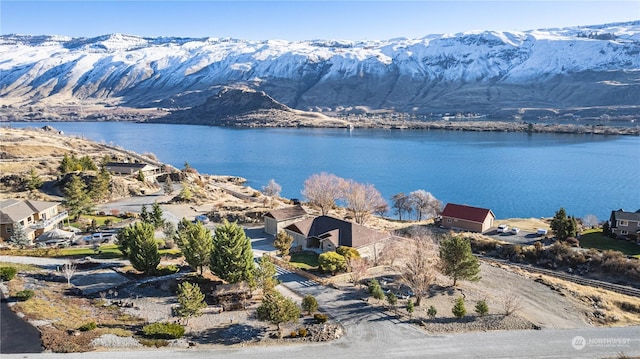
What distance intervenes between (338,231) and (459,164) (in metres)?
93.8

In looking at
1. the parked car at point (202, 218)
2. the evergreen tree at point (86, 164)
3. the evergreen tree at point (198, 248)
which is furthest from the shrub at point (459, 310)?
the evergreen tree at point (86, 164)

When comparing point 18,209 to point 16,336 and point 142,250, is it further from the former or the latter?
point 16,336

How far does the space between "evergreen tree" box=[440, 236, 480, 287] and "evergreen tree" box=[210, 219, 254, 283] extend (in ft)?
48.6

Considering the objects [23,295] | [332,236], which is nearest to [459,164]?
[332,236]

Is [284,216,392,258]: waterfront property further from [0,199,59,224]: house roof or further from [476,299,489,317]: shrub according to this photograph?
[0,199,59,224]: house roof

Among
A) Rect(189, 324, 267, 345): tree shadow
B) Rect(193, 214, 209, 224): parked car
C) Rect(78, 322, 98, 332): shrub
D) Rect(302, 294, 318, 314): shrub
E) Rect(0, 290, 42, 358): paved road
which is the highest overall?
Rect(0, 290, 42, 358): paved road

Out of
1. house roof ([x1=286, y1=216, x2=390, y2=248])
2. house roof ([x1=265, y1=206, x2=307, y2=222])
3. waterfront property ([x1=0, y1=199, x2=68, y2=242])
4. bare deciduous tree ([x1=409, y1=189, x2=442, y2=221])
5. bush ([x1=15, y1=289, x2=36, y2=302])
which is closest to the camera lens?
bush ([x1=15, y1=289, x2=36, y2=302])

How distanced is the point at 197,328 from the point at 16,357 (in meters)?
8.46

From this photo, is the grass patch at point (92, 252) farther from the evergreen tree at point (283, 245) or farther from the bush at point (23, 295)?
the evergreen tree at point (283, 245)

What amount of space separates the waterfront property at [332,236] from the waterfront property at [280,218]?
1379 millimetres

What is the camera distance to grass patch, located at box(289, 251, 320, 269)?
123ft

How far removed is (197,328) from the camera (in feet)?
82.2

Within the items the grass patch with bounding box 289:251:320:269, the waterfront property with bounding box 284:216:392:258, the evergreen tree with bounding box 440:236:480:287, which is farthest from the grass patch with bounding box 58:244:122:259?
the evergreen tree with bounding box 440:236:480:287

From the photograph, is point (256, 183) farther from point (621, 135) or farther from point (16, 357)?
point (621, 135)
